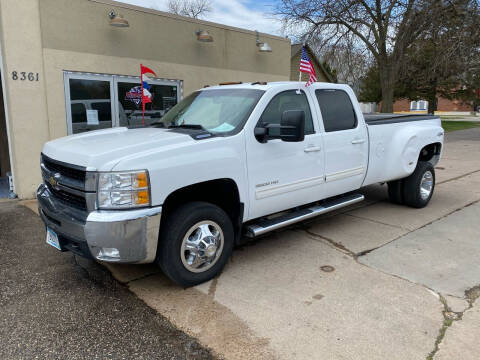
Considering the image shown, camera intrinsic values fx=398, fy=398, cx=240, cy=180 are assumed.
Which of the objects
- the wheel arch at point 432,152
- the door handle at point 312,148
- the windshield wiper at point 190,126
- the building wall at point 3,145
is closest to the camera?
the windshield wiper at point 190,126

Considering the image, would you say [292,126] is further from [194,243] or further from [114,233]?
[114,233]

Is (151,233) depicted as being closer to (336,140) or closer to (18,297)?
(18,297)

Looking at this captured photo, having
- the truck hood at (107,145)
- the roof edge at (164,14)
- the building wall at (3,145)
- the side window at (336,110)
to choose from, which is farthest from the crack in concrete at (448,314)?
the building wall at (3,145)

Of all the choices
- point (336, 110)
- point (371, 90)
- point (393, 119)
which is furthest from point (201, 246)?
point (371, 90)

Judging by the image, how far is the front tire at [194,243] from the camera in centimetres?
358

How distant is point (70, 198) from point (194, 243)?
1206 mm

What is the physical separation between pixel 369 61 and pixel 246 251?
19121mm

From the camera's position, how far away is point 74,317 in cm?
336

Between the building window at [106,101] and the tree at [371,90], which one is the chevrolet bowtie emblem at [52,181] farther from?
the tree at [371,90]

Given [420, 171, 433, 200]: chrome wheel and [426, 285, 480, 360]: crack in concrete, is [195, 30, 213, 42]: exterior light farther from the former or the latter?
[426, 285, 480, 360]: crack in concrete

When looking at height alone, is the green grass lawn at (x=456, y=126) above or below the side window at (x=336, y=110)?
below

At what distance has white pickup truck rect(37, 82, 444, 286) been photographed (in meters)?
3.30

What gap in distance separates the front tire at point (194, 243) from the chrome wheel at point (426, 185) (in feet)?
13.4

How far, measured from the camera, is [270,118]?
14.5 ft
